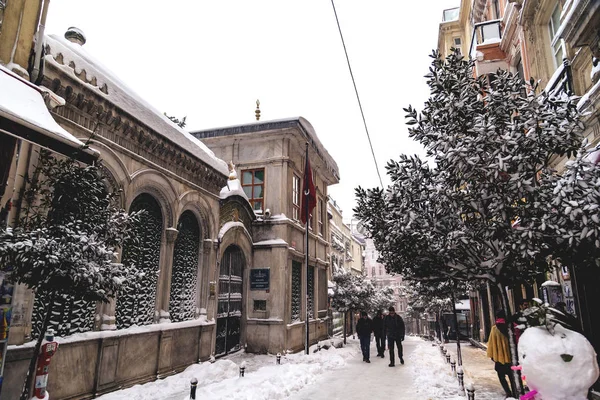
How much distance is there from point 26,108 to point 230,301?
35.1ft

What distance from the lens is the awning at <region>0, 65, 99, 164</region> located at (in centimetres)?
476

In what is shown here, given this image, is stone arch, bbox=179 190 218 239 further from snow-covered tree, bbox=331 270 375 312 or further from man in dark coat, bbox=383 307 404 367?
snow-covered tree, bbox=331 270 375 312

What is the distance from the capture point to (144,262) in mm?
9859

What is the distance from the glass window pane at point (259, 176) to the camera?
1711cm

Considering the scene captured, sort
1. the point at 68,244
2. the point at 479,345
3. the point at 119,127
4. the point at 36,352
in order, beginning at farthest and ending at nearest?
the point at 479,345
the point at 119,127
the point at 36,352
the point at 68,244

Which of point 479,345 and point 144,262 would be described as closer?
point 144,262

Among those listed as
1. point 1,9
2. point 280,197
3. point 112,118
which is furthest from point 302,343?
point 1,9

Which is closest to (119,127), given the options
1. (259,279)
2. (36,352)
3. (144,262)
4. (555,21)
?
(144,262)

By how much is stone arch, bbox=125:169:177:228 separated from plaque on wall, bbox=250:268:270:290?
18.8 ft

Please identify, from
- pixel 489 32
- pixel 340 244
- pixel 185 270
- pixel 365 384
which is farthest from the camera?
pixel 340 244

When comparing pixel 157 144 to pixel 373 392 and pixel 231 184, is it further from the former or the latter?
pixel 373 392

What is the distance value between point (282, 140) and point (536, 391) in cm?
1413

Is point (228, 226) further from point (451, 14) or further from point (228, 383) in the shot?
point (451, 14)

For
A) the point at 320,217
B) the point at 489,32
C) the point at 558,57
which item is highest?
the point at 489,32
